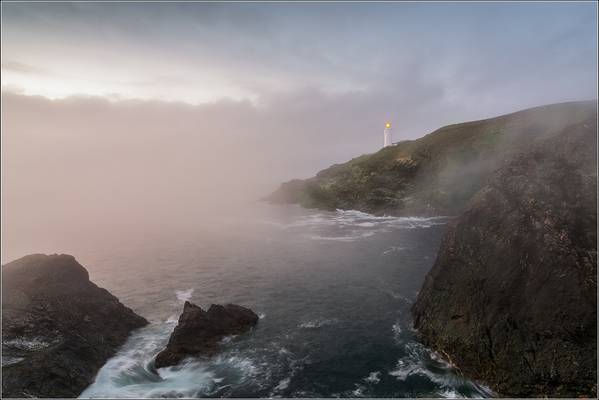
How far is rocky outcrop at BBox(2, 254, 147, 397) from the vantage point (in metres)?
25.5

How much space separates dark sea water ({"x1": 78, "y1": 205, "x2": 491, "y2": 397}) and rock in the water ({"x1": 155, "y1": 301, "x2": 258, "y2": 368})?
104cm

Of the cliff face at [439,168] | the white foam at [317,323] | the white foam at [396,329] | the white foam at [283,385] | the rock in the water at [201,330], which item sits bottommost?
the white foam at [283,385]

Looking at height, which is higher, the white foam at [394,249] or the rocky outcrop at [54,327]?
the rocky outcrop at [54,327]

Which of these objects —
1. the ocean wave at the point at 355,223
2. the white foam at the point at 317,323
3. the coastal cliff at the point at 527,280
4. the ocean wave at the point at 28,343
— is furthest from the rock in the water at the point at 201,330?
the ocean wave at the point at 355,223

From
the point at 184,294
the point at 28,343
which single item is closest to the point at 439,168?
the point at 184,294

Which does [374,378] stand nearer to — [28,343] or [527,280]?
[527,280]

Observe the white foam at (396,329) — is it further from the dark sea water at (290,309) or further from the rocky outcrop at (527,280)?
the rocky outcrop at (527,280)

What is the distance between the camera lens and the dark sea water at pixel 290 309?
27297 millimetres

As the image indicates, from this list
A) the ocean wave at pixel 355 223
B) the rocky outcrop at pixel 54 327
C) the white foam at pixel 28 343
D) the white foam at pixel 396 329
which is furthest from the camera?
the ocean wave at pixel 355 223

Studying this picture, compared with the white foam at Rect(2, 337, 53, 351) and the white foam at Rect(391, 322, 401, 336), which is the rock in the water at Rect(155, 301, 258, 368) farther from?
the white foam at Rect(391, 322, 401, 336)

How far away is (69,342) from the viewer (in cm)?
2986

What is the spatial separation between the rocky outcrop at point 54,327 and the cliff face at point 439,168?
88.8 m

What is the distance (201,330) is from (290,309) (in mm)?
11206

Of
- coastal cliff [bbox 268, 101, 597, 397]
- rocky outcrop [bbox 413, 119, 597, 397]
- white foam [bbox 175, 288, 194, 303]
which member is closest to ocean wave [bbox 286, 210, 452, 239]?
white foam [bbox 175, 288, 194, 303]
